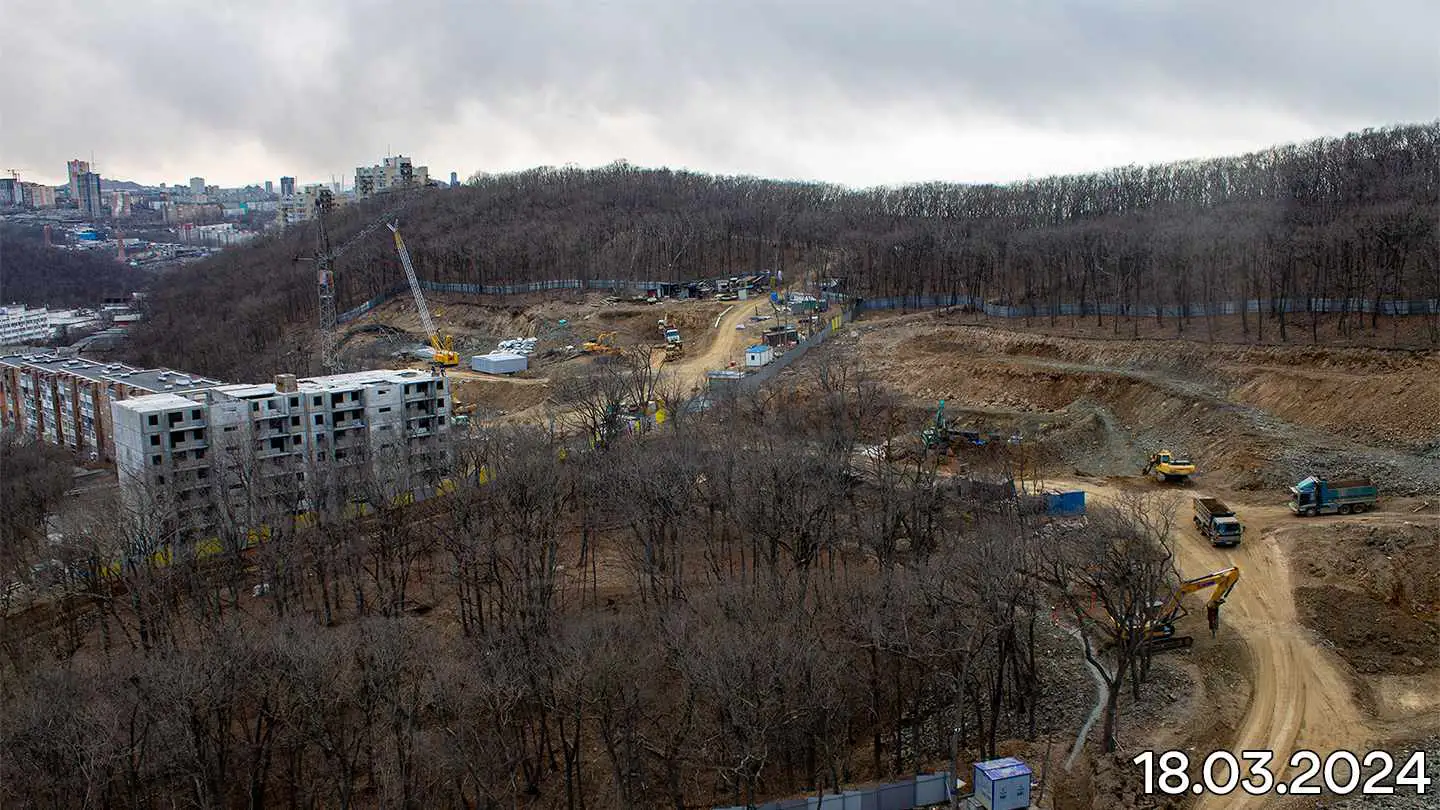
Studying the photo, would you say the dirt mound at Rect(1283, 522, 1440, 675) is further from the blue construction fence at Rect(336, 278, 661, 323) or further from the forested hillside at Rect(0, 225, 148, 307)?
the forested hillside at Rect(0, 225, 148, 307)

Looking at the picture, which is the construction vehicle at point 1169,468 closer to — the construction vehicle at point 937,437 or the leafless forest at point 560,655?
the construction vehicle at point 937,437

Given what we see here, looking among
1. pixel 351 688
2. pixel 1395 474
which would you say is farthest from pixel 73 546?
pixel 1395 474

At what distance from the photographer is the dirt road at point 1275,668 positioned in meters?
19.0

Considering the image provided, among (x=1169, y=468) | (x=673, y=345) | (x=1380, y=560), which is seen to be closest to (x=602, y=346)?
(x=673, y=345)

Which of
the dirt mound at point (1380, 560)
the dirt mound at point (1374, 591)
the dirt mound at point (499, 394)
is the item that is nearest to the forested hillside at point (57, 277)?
the dirt mound at point (499, 394)

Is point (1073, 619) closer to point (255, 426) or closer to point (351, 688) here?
point (351, 688)

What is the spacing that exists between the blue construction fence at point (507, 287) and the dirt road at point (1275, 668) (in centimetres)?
5582

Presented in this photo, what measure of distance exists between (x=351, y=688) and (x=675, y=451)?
50.3 ft

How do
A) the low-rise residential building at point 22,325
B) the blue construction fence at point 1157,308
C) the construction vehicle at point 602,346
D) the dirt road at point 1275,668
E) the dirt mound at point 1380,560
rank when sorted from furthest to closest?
the low-rise residential building at point 22,325
the construction vehicle at point 602,346
the blue construction fence at point 1157,308
the dirt mound at point 1380,560
the dirt road at point 1275,668

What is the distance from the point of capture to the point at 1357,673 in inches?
839

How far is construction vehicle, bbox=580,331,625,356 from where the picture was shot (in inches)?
2584

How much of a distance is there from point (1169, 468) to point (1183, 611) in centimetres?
1173

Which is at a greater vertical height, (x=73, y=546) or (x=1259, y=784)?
(x=73, y=546)

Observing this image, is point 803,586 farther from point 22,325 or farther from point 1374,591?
point 22,325
